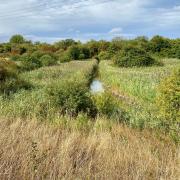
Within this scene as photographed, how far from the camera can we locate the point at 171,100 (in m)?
8.95

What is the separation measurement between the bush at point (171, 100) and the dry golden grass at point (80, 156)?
151cm

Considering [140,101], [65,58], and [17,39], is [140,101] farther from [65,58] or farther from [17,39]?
[17,39]

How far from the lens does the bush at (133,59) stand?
42438 millimetres

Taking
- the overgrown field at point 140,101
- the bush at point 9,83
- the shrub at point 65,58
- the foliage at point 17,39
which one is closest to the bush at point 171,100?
the overgrown field at point 140,101

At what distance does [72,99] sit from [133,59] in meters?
32.4

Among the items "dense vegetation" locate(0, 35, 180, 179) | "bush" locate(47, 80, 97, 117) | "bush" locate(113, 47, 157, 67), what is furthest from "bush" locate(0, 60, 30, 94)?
"bush" locate(113, 47, 157, 67)

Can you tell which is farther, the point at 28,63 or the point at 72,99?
the point at 28,63

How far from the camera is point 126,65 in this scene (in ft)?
142

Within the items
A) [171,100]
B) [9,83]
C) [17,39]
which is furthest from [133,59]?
[17,39]

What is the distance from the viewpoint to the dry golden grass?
5.08m

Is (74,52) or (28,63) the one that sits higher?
(28,63)

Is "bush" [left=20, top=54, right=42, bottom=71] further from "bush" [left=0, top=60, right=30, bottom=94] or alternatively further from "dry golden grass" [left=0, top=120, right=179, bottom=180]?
"dry golden grass" [left=0, top=120, right=179, bottom=180]

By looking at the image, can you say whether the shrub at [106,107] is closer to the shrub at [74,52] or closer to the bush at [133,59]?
the bush at [133,59]

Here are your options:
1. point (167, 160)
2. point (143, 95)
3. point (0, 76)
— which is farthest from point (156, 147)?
point (0, 76)
